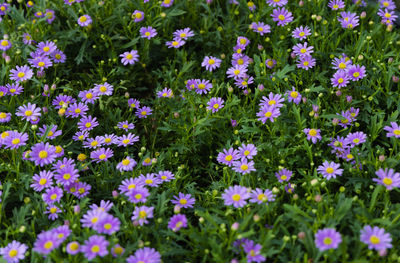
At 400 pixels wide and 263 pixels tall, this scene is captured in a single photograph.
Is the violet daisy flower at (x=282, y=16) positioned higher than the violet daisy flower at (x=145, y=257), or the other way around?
the violet daisy flower at (x=282, y=16)

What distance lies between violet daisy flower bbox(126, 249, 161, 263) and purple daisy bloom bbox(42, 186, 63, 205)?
615mm

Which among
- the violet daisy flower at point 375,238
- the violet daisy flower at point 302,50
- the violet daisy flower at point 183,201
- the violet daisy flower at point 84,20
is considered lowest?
the violet daisy flower at point 183,201

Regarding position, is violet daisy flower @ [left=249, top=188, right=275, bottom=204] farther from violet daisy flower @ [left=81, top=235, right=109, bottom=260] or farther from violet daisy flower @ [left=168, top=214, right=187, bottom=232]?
violet daisy flower @ [left=81, top=235, right=109, bottom=260]

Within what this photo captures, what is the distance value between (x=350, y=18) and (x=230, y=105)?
1.29 meters

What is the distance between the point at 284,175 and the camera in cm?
266

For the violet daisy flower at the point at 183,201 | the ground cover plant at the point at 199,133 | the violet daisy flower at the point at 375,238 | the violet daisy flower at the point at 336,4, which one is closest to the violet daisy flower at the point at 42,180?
the ground cover plant at the point at 199,133

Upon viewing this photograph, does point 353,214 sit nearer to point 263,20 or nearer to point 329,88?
point 329,88

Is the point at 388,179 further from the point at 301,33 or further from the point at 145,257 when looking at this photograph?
the point at 301,33

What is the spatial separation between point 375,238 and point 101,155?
1.63 metres

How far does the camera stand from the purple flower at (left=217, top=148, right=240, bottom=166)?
280 centimetres

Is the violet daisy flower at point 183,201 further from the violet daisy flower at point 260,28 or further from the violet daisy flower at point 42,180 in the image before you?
the violet daisy flower at point 260,28

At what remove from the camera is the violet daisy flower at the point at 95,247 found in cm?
208

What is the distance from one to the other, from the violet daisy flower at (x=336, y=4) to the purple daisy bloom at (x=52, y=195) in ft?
8.28

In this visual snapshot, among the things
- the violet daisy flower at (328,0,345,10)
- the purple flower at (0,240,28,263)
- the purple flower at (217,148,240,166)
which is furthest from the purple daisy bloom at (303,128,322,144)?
the purple flower at (0,240,28,263)
